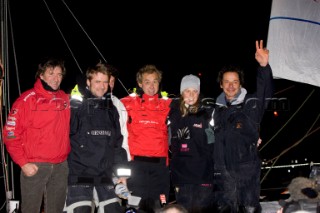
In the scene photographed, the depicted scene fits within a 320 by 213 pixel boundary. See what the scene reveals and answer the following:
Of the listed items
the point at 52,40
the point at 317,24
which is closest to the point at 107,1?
the point at 52,40

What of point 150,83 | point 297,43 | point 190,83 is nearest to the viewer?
point 190,83

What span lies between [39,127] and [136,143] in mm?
1239

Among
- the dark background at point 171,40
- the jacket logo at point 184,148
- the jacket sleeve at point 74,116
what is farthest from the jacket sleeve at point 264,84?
the dark background at point 171,40

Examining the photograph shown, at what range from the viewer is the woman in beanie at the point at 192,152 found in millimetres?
4898

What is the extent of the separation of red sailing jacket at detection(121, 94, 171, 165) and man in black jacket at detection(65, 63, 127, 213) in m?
0.32

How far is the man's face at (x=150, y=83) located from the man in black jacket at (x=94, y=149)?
0.64 m

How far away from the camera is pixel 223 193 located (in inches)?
192

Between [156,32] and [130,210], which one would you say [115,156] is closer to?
[130,210]

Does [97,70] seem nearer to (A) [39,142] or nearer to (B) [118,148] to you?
(B) [118,148]

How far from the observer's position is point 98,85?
4.79m

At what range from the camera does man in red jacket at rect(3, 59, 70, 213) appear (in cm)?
464

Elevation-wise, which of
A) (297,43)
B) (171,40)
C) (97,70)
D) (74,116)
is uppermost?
(171,40)

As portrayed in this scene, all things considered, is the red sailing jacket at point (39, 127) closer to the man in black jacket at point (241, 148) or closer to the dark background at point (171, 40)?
the man in black jacket at point (241, 148)

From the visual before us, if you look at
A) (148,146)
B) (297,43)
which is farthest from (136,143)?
(297,43)
